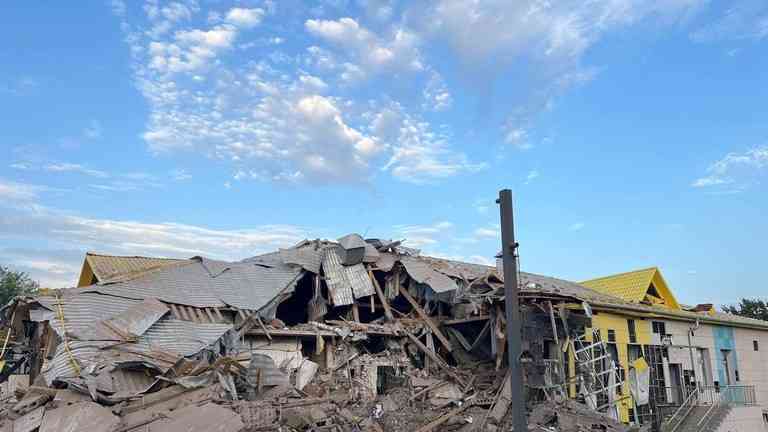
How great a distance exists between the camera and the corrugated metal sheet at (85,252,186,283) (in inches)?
766

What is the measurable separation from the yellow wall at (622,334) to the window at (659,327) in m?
0.56

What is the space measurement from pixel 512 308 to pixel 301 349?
43.9 feet

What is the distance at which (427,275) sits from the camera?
22.1 metres

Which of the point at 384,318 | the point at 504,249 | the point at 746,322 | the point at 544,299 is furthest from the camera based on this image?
the point at 746,322

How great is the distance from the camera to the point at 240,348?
1736 centimetres

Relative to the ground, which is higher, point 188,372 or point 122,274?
point 122,274

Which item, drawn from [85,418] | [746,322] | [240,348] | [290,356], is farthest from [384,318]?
[746,322]

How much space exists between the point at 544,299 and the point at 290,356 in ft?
27.7

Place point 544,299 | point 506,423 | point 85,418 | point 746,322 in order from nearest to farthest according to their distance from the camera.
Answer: point 85,418
point 506,423
point 544,299
point 746,322

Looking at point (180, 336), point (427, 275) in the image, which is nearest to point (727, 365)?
point (427, 275)

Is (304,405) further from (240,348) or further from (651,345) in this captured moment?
(651,345)

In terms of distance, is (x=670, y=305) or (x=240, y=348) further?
(x=670, y=305)

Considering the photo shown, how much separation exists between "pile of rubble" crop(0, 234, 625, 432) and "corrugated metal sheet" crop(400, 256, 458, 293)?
7 centimetres

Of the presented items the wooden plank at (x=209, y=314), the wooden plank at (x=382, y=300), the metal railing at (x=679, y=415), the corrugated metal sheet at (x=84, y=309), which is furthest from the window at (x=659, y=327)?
the corrugated metal sheet at (x=84, y=309)
